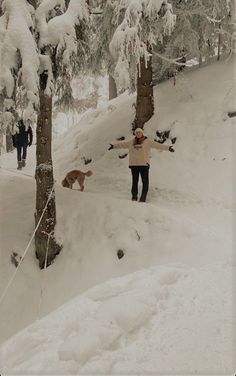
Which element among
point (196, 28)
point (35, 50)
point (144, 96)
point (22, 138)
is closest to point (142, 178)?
point (144, 96)

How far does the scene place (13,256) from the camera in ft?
29.1

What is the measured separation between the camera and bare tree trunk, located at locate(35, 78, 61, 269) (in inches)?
325

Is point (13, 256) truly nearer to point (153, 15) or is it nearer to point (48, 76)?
point (48, 76)

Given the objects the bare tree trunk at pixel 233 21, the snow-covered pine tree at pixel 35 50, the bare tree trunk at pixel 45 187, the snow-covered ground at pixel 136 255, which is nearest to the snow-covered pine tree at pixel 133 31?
the snow-covered pine tree at pixel 35 50

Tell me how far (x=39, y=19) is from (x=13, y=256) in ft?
15.1

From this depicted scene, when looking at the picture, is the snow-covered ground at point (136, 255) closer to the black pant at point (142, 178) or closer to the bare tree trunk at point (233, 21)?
the black pant at point (142, 178)

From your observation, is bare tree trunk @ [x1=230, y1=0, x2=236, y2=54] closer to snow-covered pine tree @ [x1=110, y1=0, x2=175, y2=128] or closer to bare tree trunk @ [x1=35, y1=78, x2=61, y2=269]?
snow-covered pine tree @ [x1=110, y1=0, x2=175, y2=128]

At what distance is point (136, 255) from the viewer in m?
8.15

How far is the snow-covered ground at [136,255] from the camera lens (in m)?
3.77

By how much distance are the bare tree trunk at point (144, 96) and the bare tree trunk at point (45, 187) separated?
13.5 feet

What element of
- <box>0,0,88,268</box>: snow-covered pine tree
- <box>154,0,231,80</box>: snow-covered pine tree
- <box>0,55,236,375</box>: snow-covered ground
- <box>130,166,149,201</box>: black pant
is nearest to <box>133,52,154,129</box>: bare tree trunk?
<box>0,55,236,375</box>: snow-covered ground

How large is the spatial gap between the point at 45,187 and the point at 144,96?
4685mm

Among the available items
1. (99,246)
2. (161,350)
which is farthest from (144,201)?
(161,350)

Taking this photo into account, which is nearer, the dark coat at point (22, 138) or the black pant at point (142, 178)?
the black pant at point (142, 178)
